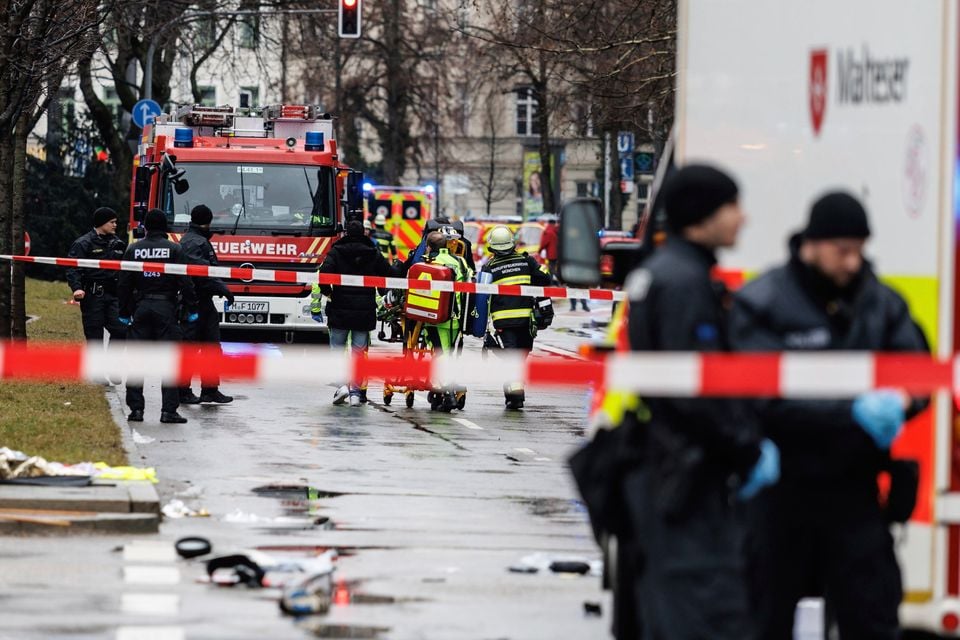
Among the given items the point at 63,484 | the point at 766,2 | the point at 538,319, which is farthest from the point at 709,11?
the point at 538,319

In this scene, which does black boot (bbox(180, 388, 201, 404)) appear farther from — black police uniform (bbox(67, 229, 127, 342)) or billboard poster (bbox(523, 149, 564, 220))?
billboard poster (bbox(523, 149, 564, 220))

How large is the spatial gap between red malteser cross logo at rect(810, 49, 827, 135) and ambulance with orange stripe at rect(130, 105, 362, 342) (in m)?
18.4

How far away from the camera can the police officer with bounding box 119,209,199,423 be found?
16.1 metres

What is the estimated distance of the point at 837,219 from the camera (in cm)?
590

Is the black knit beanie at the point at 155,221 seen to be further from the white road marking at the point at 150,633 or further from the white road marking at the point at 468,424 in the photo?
the white road marking at the point at 150,633

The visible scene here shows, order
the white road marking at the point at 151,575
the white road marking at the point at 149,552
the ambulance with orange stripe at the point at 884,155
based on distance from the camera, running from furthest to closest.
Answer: the white road marking at the point at 149,552, the white road marking at the point at 151,575, the ambulance with orange stripe at the point at 884,155

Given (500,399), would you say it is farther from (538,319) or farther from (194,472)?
(194,472)

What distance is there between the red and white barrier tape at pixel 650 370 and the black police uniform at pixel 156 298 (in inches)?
355

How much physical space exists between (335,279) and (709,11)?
1119 centimetres

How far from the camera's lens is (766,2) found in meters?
7.07

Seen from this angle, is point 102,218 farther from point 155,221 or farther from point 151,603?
point 151,603

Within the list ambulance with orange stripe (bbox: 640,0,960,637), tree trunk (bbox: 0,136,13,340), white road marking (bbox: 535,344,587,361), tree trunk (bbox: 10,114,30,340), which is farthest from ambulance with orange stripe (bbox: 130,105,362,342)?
ambulance with orange stripe (bbox: 640,0,960,637)

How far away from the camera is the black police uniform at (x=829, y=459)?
5.95 metres

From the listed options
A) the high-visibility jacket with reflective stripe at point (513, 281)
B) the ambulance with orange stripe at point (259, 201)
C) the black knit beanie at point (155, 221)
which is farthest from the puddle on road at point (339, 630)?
the ambulance with orange stripe at point (259, 201)
